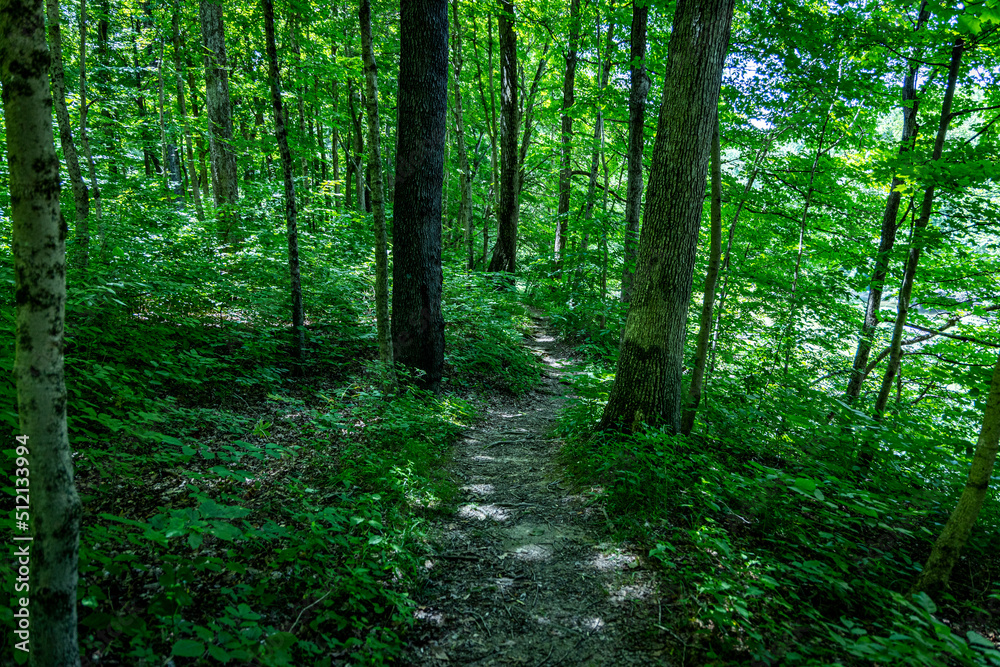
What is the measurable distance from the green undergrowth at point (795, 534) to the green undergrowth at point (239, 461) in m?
1.85

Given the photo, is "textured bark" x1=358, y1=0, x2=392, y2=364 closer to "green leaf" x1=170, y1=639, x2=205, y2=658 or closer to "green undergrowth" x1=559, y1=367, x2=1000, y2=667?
"green undergrowth" x1=559, y1=367, x2=1000, y2=667

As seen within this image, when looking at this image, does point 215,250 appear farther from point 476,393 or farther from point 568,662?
point 568,662

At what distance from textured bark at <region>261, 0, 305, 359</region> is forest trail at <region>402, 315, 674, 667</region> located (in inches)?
138

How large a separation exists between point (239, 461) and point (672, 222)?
16.3 ft

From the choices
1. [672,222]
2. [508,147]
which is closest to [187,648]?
[672,222]

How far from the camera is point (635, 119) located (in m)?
7.88

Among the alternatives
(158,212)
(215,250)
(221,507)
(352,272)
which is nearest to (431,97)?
(352,272)


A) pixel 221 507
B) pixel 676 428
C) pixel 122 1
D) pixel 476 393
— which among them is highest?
pixel 122 1

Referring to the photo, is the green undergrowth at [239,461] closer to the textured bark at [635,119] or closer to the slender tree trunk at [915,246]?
the textured bark at [635,119]

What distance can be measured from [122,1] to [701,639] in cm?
2182

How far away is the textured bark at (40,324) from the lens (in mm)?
1504

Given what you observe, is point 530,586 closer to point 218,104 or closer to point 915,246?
point 915,246

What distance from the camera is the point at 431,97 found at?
645 cm

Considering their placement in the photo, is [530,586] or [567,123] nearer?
[530,586]
